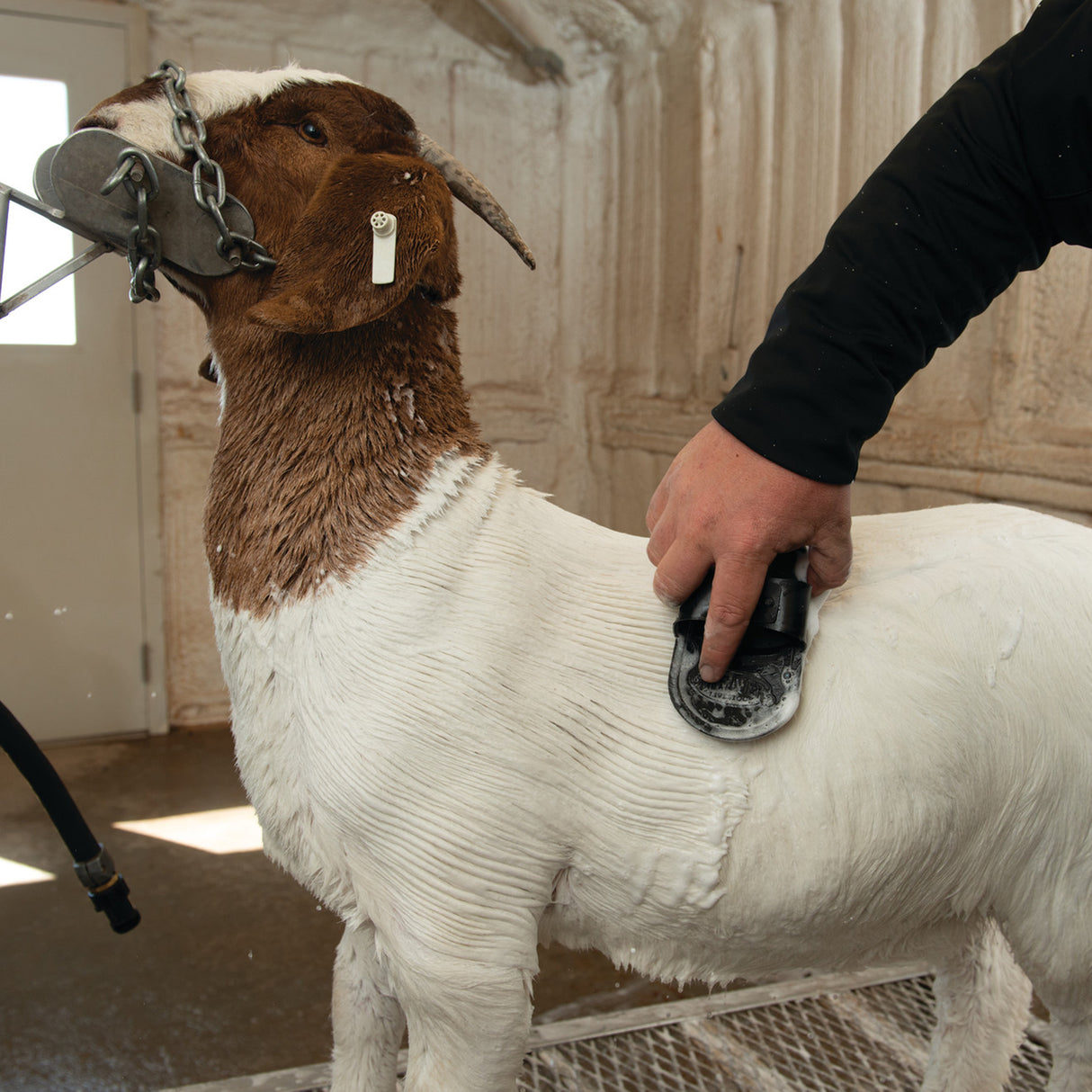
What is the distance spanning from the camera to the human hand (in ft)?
2.45

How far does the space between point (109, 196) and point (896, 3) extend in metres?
1.89

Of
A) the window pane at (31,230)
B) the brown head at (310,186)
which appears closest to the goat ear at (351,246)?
the brown head at (310,186)

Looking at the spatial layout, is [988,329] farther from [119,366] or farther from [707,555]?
[119,366]

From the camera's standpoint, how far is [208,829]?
2.62 m

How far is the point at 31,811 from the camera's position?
8.85ft

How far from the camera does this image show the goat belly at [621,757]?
82cm

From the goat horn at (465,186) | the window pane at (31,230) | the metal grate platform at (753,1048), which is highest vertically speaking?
the window pane at (31,230)

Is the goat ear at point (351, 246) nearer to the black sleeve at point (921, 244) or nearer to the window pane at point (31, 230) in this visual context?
the black sleeve at point (921, 244)

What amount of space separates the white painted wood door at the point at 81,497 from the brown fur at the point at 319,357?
2.27m

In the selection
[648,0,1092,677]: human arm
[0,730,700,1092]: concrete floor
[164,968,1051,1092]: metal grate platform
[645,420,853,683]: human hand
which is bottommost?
[0,730,700,1092]: concrete floor

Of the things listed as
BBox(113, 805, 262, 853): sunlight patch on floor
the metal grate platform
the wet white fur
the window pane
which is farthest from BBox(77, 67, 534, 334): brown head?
BBox(113, 805, 262, 853): sunlight patch on floor

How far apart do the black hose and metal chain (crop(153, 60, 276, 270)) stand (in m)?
0.84

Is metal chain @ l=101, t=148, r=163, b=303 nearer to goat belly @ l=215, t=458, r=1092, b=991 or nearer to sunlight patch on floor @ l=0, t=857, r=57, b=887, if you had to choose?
goat belly @ l=215, t=458, r=1092, b=991

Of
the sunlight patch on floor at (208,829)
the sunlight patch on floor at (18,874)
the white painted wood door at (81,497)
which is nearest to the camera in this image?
the sunlight patch on floor at (18,874)
